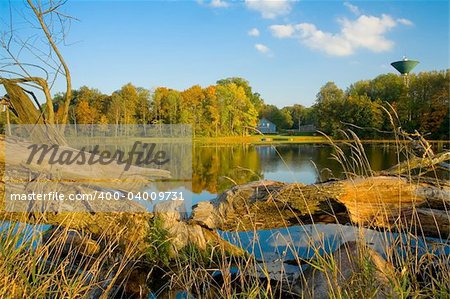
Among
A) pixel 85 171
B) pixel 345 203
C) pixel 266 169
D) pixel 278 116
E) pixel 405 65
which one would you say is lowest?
pixel 266 169

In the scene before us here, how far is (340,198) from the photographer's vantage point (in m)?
4.54

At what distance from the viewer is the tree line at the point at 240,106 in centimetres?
4042

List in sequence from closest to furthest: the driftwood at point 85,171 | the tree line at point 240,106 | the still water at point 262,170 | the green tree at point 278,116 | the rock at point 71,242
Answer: the rock at point 71,242, the driftwood at point 85,171, the still water at point 262,170, the tree line at point 240,106, the green tree at point 278,116

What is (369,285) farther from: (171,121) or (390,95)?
(390,95)

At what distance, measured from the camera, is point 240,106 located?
2079 inches

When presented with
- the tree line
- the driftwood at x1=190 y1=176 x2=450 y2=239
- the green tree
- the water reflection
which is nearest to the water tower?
Answer: the tree line

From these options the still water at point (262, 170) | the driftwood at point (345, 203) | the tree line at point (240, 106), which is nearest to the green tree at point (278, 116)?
the tree line at point (240, 106)

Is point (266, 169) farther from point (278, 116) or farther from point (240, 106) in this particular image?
point (278, 116)

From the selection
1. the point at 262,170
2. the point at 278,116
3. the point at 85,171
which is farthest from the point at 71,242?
the point at 278,116

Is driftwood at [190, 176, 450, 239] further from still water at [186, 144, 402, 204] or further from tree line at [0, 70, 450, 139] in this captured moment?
tree line at [0, 70, 450, 139]

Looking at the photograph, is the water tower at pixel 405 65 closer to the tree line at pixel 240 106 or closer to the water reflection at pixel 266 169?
the tree line at pixel 240 106

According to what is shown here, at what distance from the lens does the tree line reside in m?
40.4

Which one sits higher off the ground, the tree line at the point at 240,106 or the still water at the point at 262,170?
the tree line at the point at 240,106

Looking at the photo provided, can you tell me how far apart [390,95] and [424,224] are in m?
50.8
